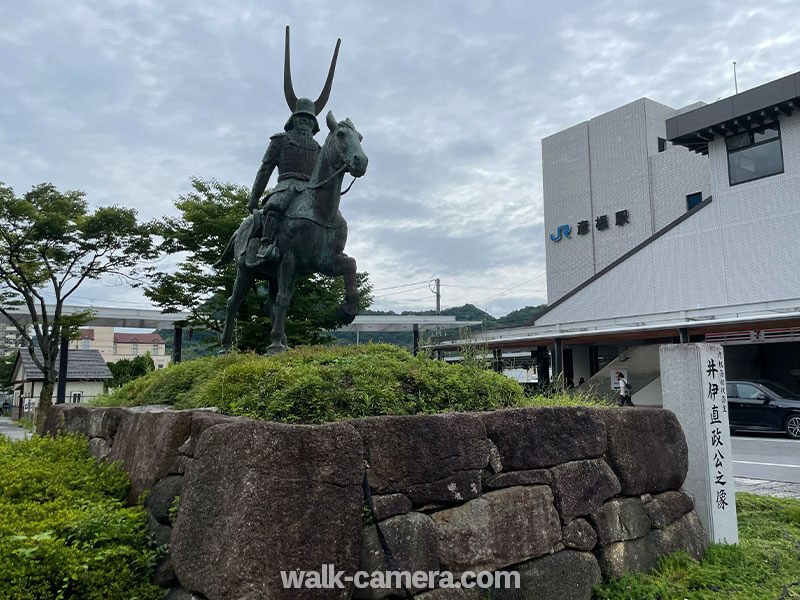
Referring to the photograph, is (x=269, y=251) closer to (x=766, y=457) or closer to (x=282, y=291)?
(x=282, y=291)

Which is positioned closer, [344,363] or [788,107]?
[344,363]

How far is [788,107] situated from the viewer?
18.5 m

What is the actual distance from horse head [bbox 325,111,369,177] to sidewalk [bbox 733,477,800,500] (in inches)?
253

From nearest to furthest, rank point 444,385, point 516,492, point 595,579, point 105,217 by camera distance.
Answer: point 516,492
point 595,579
point 444,385
point 105,217

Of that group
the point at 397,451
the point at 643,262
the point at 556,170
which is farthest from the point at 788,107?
the point at 397,451

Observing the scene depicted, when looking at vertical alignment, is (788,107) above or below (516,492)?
above

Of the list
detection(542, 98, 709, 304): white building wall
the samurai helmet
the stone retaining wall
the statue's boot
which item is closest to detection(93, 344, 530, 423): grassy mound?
the stone retaining wall

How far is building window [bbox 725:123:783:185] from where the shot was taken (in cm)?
1948

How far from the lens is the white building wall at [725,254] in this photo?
19.0m

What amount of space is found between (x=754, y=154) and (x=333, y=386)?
2175cm

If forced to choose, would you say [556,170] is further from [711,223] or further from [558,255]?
[711,223]

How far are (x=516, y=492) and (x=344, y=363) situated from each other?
154 centimetres

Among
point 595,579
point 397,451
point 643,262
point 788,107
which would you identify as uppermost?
point 788,107

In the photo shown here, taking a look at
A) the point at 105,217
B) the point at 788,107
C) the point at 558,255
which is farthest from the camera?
the point at 558,255
